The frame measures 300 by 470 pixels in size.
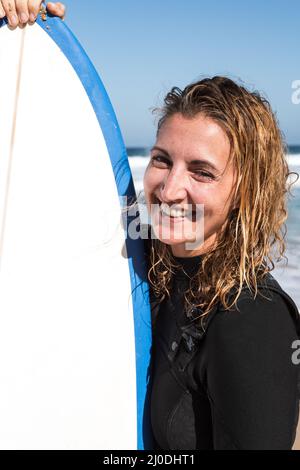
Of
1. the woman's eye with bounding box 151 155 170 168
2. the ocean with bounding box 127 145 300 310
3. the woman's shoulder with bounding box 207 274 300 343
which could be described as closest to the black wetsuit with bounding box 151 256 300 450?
the woman's shoulder with bounding box 207 274 300 343

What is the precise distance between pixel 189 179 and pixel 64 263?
0.57 meters

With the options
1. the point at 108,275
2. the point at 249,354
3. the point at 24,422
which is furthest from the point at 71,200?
the point at 249,354

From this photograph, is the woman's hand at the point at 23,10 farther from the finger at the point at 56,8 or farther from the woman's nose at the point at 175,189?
the woman's nose at the point at 175,189

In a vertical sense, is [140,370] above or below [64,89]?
below

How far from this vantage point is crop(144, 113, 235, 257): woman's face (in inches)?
53.5

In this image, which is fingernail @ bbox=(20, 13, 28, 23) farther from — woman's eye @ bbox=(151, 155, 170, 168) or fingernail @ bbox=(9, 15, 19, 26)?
woman's eye @ bbox=(151, 155, 170, 168)

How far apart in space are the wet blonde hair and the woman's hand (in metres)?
0.52

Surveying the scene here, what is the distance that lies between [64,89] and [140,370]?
95 cm

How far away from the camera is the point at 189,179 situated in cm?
139

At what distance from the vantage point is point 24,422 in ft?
Result: 5.34

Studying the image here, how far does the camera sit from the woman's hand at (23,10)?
165cm
